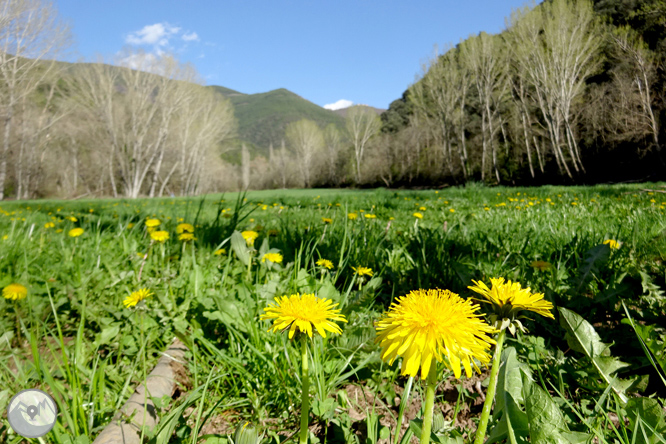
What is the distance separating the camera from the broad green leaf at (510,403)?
0.59 metres

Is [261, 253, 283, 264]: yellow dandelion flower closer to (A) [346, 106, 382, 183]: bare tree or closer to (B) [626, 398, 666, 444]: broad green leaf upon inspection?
(B) [626, 398, 666, 444]: broad green leaf

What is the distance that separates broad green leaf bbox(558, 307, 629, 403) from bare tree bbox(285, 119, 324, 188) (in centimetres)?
5279

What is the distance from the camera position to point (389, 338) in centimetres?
52

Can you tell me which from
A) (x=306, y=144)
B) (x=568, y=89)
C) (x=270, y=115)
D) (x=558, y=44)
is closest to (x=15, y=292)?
(x=558, y=44)

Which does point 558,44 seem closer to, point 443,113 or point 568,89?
point 568,89

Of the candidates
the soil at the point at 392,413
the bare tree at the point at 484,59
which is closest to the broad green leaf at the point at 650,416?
the soil at the point at 392,413

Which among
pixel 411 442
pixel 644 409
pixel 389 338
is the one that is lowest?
pixel 411 442

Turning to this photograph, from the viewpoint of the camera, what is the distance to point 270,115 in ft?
463

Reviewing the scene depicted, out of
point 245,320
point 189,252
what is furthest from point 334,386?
point 189,252

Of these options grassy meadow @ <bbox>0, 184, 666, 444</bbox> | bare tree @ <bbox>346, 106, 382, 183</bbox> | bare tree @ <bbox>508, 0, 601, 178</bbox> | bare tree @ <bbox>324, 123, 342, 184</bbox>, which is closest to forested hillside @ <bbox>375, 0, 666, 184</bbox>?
bare tree @ <bbox>508, 0, 601, 178</bbox>

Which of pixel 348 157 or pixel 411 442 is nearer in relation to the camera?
pixel 411 442

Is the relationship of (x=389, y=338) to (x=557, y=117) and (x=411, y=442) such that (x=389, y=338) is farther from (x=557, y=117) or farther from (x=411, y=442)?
(x=557, y=117)

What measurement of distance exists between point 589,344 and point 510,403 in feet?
1.71

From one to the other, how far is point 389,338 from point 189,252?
1994 mm
